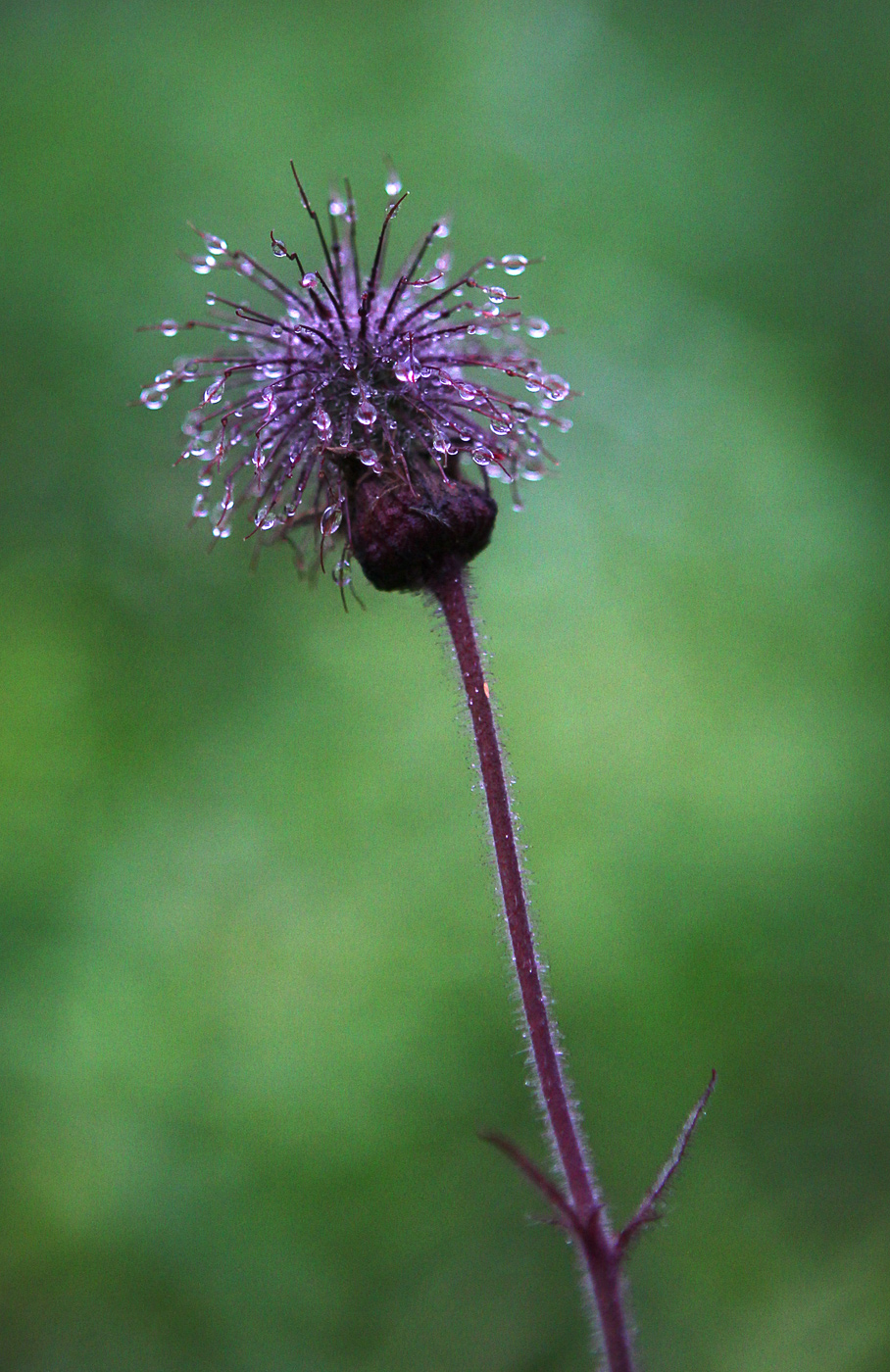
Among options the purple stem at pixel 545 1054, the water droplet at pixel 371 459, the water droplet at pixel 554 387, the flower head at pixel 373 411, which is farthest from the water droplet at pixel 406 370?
the purple stem at pixel 545 1054

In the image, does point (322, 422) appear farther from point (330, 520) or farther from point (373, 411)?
point (330, 520)

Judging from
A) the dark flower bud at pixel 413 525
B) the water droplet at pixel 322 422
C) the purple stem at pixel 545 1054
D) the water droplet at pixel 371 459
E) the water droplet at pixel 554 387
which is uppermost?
the water droplet at pixel 554 387

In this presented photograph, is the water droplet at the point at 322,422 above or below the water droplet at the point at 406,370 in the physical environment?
below

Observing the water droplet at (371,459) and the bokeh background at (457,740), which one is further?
the bokeh background at (457,740)

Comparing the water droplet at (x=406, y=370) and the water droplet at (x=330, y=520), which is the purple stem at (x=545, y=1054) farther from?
the water droplet at (x=406, y=370)

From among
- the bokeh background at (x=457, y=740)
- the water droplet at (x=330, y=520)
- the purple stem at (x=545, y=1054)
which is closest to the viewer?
the purple stem at (x=545, y=1054)

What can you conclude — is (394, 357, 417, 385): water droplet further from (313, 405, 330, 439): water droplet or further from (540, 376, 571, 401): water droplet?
(540, 376, 571, 401): water droplet

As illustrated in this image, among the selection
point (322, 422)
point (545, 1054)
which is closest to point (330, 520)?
point (322, 422)

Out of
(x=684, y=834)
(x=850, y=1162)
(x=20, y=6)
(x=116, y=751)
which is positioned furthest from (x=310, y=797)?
(x=20, y=6)
